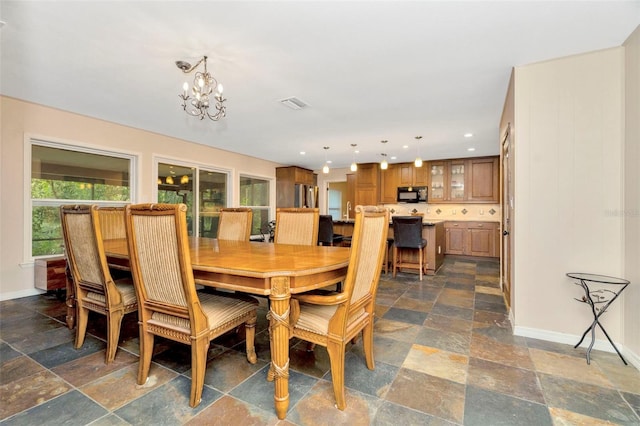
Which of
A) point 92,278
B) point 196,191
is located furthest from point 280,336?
point 196,191

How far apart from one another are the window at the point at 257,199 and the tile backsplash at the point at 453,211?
330cm

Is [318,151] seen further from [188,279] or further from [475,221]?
[188,279]

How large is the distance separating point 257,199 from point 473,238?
16.9 ft

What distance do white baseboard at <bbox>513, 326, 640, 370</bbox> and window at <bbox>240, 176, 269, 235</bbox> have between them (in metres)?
5.63

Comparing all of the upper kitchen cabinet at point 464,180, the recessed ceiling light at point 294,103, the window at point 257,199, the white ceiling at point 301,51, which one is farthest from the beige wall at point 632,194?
the window at point 257,199

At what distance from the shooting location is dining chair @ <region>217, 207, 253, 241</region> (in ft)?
10.1

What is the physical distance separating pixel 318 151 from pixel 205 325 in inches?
194

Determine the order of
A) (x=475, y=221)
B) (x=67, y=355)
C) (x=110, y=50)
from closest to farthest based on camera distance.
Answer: (x=67, y=355)
(x=110, y=50)
(x=475, y=221)

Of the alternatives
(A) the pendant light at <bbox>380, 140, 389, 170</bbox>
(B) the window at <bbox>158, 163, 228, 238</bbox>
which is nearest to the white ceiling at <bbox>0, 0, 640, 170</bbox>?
(A) the pendant light at <bbox>380, 140, 389, 170</bbox>

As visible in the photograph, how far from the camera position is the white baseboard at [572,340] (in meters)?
2.03

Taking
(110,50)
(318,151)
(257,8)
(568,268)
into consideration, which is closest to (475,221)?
(318,151)

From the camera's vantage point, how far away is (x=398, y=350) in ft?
7.24

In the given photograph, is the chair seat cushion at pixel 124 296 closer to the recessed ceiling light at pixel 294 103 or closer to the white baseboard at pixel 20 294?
the white baseboard at pixel 20 294

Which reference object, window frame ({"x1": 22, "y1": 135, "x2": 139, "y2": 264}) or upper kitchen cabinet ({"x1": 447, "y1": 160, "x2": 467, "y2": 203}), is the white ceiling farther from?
upper kitchen cabinet ({"x1": 447, "y1": 160, "x2": 467, "y2": 203})
